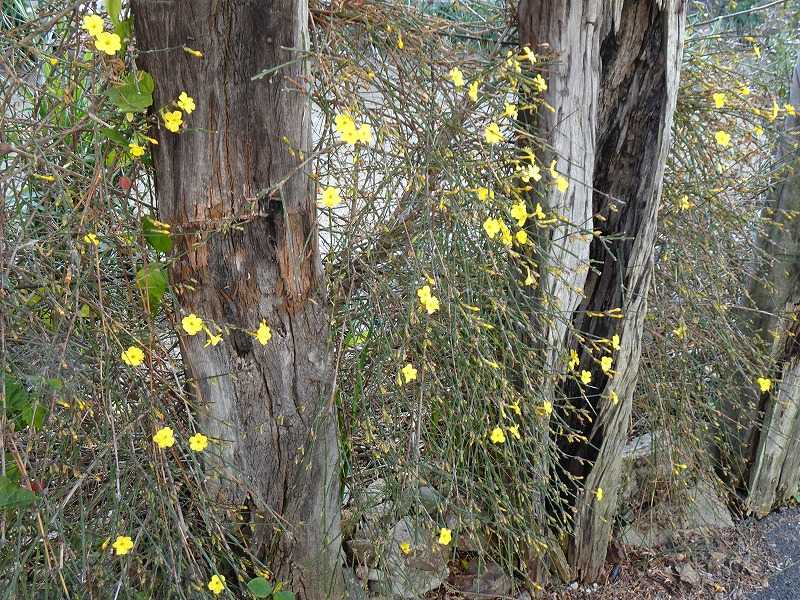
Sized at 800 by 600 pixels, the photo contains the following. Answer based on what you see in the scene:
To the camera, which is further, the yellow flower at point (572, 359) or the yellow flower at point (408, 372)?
the yellow flower at point (572, 359)

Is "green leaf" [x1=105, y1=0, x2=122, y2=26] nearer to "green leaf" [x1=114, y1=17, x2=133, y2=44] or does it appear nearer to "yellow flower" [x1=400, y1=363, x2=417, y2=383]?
"green leaf" [x1=114, y1=17, x2=133, y2=44]

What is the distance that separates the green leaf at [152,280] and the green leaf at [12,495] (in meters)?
0.43

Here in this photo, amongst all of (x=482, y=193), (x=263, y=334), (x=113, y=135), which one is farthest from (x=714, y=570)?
(x=113, y=135)

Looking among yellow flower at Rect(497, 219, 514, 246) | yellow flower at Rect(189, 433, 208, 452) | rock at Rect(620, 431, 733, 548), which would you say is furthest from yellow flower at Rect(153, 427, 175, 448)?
rock at Rect(620, 431, 733, 548)

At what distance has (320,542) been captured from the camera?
2076 millimetres

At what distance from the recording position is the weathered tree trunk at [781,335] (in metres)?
2.62

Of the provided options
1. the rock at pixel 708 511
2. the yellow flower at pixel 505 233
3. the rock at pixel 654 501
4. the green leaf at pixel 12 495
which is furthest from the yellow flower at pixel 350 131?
the rock at pixel 708 511

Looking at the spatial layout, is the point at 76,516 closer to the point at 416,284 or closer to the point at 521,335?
the point at 416,284

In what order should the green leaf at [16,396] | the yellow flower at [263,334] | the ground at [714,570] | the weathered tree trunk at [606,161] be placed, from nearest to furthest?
the green leaf at [16,396], the yellow flower at [263,334], the weathered tree trunk at [606,161], the ground at [714,570]

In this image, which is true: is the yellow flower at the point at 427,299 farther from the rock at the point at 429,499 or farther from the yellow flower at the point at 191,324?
the rock at the point at 429,499

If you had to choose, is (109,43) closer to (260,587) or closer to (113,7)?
(113,7)

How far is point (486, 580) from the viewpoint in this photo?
8.04 ft

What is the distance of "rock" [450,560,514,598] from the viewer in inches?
95.7

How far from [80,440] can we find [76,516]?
0.82ft
